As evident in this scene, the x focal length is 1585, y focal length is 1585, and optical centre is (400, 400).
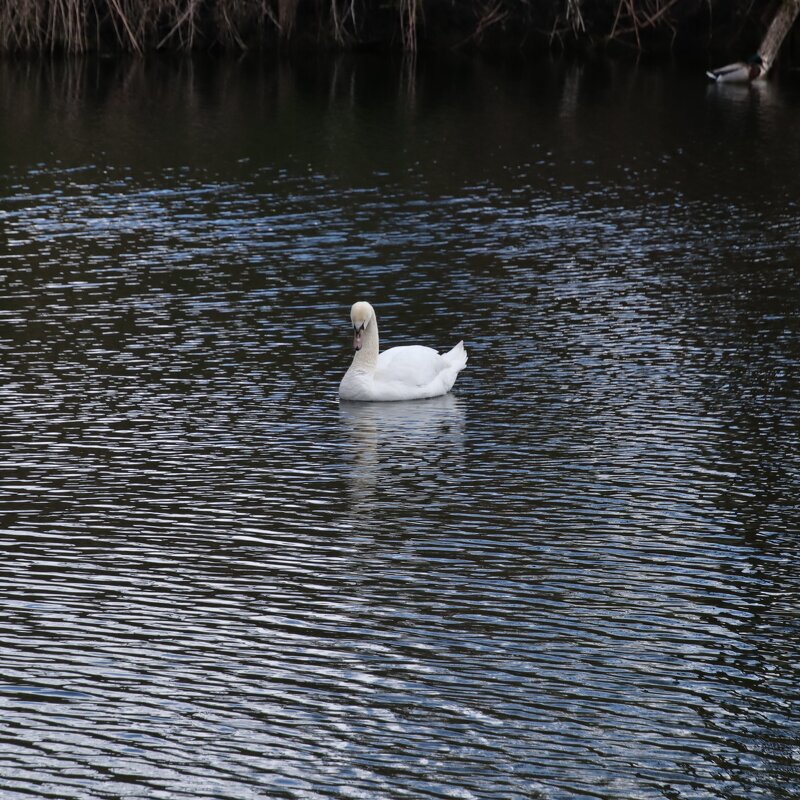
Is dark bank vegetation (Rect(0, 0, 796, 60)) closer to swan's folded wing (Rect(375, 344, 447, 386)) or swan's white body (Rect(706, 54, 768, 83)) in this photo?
swan's white body (Rect(706, 54, 768, 83))

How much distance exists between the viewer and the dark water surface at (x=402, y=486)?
839 cm

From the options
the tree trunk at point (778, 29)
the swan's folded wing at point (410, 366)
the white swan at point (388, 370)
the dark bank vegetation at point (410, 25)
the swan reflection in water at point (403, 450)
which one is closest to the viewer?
the swan reflection in water at point (403, 450)

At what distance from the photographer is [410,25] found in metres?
42.7

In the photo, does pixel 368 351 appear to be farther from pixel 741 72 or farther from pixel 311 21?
pixel 311 21

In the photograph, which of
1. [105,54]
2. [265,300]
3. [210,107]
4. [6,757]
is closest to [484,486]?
[6,757]

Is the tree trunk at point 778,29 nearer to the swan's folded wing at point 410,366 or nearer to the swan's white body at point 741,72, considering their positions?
the swan's white body at point 741,72

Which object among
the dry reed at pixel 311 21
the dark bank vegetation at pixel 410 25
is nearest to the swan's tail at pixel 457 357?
the dry reed at pixel 311 21

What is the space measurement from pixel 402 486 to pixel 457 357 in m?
3.22

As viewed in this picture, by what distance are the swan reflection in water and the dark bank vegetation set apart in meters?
29.2

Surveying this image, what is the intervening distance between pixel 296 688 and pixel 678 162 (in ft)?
67.8

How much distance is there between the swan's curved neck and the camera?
49.9 ft

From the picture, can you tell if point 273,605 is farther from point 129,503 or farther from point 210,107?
point 210,107

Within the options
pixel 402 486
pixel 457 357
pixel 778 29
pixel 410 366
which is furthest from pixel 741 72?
pixel 402 486

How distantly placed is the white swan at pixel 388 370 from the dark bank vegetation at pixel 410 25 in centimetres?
2875
